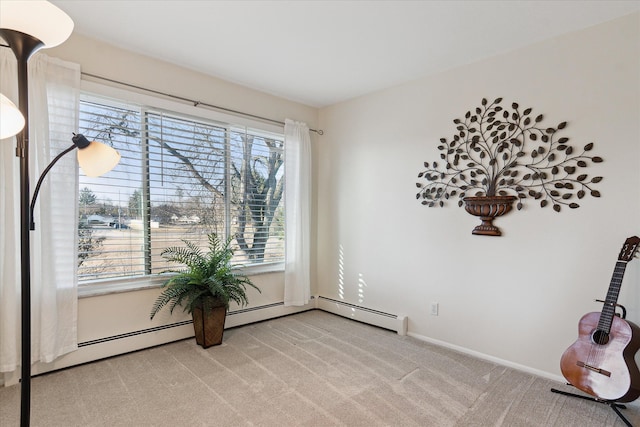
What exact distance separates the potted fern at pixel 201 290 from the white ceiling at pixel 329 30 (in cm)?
175

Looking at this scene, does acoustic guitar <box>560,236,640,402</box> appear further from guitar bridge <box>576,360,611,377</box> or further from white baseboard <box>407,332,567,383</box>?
white baseboard <box>407,332,567,383</box>

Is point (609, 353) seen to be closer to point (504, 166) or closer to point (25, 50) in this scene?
point (504, 166)

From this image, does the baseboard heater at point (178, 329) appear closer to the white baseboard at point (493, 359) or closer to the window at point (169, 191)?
the white baseboard at point (493, 359)

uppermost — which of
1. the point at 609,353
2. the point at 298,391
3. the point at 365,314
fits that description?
the point at 609,353

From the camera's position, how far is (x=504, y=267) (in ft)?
9.09

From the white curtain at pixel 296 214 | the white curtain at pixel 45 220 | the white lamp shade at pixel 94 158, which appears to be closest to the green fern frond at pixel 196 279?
the white curtain at pixel 45 220

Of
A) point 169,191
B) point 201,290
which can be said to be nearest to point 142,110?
point 169,191

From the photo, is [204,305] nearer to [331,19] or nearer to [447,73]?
[331,19]

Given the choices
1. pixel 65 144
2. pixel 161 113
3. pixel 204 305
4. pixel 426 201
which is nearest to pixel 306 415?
pixel 204 305

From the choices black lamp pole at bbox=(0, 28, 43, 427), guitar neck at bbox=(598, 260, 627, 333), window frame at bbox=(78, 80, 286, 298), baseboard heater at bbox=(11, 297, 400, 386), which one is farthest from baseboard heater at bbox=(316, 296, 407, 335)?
black lamp pole at bbox=(0, 28, 43, 427)

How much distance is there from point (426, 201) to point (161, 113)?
8.52 ft

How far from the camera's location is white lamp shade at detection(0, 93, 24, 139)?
1.07 meters

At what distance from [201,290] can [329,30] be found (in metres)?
2.36

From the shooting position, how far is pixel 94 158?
58.2 inches
